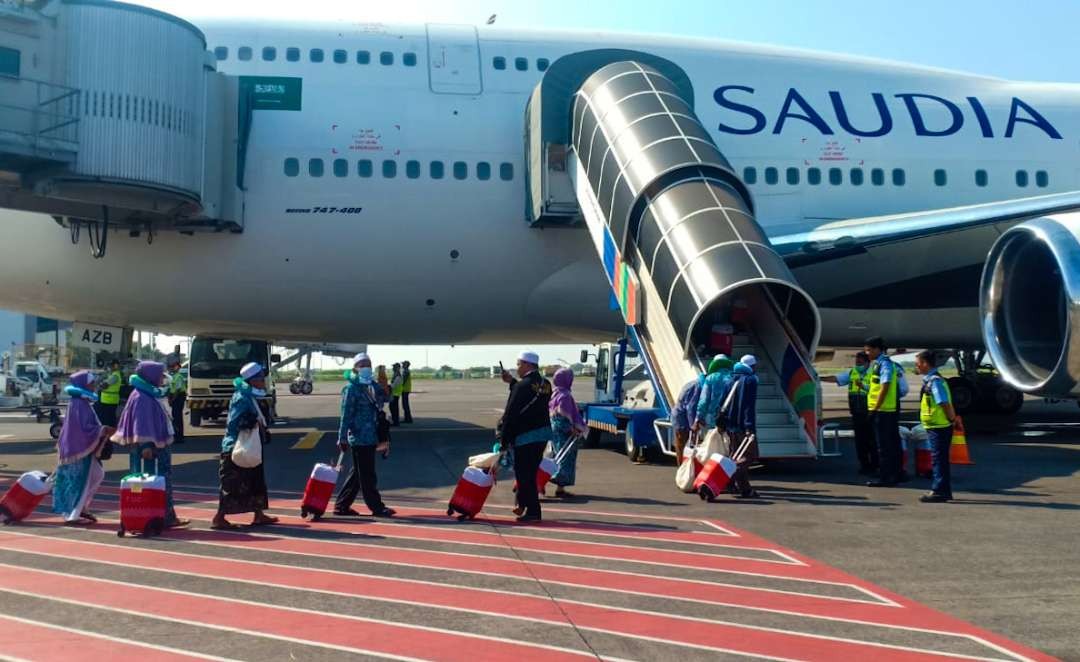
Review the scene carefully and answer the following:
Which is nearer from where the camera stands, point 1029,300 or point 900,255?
point 1029,300

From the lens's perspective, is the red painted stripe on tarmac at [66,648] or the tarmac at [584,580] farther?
the tarmac at [584,580]

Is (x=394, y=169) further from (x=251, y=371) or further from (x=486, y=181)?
(x=251, y=371)

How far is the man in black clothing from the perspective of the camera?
8547 millimetres

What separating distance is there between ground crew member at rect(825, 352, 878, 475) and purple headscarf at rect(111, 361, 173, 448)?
8039 mm

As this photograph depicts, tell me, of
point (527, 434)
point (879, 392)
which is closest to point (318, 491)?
point (527, 434)

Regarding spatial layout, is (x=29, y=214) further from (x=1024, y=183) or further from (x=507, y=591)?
(x=1024, y=183)

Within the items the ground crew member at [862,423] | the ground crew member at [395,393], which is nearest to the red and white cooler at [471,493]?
the ground crew member at [862,423]

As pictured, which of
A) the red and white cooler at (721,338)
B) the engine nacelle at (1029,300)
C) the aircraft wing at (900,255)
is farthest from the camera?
the aircraft wing at (900,255)

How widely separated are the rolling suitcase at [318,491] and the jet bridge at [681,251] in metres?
4.60

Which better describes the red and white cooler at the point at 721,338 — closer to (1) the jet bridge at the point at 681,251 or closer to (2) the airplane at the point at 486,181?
(1) the jet bridge at the point at 681,251

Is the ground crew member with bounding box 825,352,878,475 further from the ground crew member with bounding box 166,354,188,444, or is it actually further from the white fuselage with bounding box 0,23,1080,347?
the ground crew member with bounding box 166,354,188,444

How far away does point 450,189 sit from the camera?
1497cm

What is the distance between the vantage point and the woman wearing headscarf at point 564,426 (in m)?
10.1

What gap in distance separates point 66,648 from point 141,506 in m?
3.16
